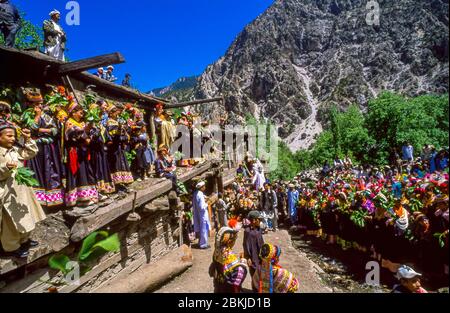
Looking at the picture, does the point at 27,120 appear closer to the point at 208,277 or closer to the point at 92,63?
the point at 92,63

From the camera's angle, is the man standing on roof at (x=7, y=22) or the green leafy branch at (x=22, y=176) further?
the man standing on roof at (x=7, y=22)

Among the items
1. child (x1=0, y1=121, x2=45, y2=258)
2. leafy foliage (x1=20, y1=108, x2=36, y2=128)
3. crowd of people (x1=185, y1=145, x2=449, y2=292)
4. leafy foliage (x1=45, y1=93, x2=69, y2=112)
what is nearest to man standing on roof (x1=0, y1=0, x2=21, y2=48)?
leafy foliage (x1=45, y1=93, x2=69, y2=112)

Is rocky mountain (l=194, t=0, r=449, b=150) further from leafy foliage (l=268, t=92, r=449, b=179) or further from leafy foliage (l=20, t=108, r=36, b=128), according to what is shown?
leafy foliage (l=20, t=108, r=36, b=128)

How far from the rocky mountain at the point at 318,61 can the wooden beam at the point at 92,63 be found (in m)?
78.9

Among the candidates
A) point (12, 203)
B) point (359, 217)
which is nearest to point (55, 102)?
point (12, 203)

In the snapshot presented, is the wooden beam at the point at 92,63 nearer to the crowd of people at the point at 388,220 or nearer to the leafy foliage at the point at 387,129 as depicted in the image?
the crowd of people at the point at 388,220

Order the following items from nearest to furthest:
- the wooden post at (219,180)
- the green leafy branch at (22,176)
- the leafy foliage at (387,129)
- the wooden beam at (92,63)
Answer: the green leafy branch at (22,176) → the wooden beam at (92,63) → the leafy foliage at (387,129) → the wooden post at (219,180)

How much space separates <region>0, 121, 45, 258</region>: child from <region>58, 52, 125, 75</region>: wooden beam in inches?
110

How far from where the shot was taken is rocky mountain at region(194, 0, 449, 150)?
96875mm

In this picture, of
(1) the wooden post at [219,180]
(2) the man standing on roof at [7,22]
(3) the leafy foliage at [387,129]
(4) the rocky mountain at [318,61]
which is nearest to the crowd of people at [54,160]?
(2) the man standing on roof at [7,22]

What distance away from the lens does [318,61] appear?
433 feet

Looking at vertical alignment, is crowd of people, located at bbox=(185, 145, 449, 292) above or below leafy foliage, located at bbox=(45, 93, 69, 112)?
below

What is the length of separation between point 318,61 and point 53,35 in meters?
138

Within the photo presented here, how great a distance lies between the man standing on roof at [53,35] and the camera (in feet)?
28.5
